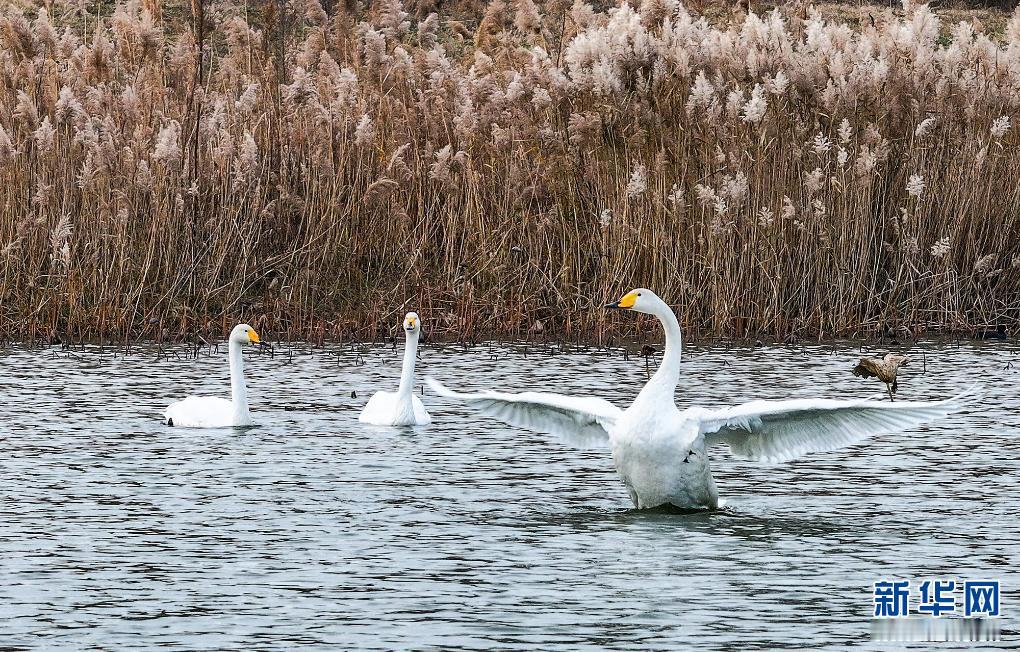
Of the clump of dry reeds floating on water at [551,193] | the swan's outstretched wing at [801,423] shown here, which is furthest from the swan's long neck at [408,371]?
the swan's outstretched wing at [801,423]

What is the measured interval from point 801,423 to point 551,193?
23.4ft

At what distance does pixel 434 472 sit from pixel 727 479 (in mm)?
1701

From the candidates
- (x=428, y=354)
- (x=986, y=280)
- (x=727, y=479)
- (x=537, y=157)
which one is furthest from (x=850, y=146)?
(x=727, y=479)

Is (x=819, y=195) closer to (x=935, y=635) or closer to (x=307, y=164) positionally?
(x=307, y=164)

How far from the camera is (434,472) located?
10344 mm

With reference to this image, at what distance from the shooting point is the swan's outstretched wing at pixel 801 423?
8.74m

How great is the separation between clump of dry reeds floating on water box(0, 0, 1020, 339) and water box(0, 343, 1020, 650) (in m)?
2.18

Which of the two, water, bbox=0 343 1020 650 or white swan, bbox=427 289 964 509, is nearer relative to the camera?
water, bbox=0 343 1020 650

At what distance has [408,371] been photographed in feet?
41.5

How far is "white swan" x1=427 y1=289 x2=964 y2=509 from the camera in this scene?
349 inches

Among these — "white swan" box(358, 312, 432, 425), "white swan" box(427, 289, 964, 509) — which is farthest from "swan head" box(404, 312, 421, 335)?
"white swan" box(427, 289, 964, 509)

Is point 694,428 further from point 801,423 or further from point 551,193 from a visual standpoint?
point 551,193

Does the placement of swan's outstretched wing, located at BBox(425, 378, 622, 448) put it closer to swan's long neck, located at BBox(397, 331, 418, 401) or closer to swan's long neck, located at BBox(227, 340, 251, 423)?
swan's long neck, located at BBox(397, 331, 418, 401)

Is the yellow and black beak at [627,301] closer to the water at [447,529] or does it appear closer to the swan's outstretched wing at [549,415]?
the swan's outstretched wing at [549,415]
